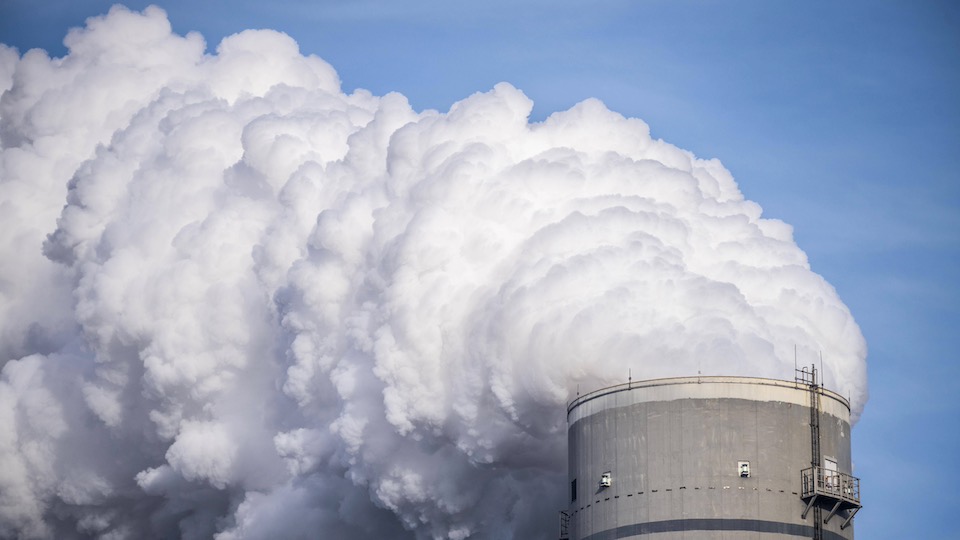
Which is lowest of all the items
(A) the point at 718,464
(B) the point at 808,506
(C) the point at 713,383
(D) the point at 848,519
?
(B) the point at 808,506

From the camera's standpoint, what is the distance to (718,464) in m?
90.4

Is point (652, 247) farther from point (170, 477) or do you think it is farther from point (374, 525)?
point (170, 477)

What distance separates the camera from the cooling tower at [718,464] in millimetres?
89750

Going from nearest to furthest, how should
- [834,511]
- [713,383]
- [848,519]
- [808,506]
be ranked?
[808,506] → [834,511] → [713,383] → [848,519]

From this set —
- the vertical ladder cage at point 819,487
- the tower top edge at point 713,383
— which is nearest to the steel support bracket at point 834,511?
the vertical ladder cage at point 819,487

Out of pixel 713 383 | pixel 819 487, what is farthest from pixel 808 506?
pixel 713 383

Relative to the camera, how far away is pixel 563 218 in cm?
10588

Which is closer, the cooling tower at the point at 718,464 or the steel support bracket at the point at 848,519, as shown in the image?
the cooling tower at the point at 718,464

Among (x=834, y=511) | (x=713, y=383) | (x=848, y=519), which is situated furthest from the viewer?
(x=848, y=519)

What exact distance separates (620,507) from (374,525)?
25115 millimetres

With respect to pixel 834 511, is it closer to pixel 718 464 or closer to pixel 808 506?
pixel 808 506

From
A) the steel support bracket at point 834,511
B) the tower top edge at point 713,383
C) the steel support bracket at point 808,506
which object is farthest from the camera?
the tower top edge at point 713,383

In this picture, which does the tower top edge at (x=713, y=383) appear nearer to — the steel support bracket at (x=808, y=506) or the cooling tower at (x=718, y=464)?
the cooling tower at (x=718, y=464)

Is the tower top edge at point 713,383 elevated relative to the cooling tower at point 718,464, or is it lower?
elevated
